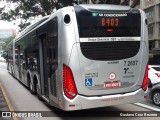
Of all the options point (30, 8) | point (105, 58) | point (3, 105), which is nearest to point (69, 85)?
point (105, 58)

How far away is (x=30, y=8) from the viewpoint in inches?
1172

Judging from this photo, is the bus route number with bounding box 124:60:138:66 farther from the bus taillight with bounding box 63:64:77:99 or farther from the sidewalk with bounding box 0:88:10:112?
the sidewalk with bounding box 0:88:10:112

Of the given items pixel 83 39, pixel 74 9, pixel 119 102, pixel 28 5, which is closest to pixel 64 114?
pixel 119 102

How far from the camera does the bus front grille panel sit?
306 inches

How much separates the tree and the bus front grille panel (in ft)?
62.8

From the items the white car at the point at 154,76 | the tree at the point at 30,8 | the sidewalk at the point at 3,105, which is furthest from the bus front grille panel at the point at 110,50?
the tree at the point at 30,8

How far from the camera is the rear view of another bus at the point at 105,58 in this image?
765cm

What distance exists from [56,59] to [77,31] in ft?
3.46

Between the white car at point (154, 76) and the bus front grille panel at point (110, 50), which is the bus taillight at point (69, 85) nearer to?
the bus front grille panel at point (110, 50)

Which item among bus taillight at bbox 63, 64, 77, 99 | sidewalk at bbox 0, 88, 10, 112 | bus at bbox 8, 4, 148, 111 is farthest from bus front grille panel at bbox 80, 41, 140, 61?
sidewalk at bbox 0, 88, 10, 112

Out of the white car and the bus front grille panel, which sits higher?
the bus front grille panel

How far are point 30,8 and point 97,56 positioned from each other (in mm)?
23081

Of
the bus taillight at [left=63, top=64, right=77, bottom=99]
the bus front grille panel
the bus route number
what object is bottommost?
the bus taillight at [left=63, top=64, right=77, bottom=99]

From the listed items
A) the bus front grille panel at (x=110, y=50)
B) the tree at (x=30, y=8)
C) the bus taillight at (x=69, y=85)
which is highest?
the tree at (x=30, y=8)
